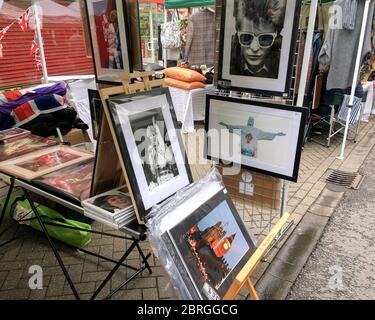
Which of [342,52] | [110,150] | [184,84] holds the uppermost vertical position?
[342,52]

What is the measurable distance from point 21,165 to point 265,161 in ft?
4.76

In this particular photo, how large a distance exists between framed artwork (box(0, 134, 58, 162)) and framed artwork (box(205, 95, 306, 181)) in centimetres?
113

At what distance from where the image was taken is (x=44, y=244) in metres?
2.57

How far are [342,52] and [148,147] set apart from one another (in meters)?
3.56

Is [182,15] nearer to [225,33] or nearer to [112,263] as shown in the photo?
[225,33]

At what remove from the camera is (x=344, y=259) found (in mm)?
2400

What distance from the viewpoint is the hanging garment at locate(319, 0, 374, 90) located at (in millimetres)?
3846

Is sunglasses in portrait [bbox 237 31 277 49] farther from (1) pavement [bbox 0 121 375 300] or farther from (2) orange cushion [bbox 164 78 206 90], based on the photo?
(2) orange cushion [bbox 164 78 206 90]

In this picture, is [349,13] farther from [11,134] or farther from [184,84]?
[11,134]

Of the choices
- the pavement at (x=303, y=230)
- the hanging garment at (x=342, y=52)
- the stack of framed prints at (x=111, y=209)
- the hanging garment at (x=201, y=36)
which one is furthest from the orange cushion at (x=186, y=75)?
the stack of framed prints at (x=111, y=209)

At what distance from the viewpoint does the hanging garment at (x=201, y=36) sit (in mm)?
5242

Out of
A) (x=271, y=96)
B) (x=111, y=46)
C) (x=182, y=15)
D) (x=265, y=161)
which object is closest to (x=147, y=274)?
(x=265, y=161)

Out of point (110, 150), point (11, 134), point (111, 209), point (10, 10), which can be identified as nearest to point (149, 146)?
point (110, 150)
